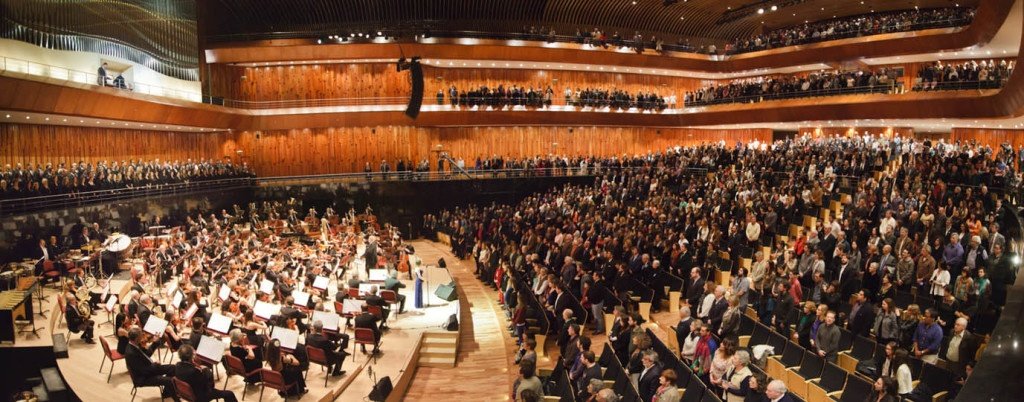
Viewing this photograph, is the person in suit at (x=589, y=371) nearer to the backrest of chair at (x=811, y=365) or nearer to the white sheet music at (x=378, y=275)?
the backrest of chair at (x=811, y=365)

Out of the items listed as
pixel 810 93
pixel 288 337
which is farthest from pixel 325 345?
pixel 810 93

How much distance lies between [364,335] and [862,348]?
5.56m

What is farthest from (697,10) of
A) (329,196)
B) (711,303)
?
(711,303)

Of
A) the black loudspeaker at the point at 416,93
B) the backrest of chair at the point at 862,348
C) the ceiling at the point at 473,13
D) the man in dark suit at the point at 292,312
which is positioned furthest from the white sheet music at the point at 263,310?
the ceiling at the point at 473,13

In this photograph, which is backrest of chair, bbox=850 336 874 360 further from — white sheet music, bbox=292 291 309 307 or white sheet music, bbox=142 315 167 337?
white sheet music, bbox=142 315 167 337

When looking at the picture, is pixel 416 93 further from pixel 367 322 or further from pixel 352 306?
pixel 367 322

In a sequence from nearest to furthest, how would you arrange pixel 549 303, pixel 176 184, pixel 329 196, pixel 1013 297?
pixel 1013 297
pixel 549 303
pixel 176 184
pixel 329 196

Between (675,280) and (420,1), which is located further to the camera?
(420,1)

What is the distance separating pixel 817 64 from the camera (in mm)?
25344

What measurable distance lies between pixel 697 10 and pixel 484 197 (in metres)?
11.7

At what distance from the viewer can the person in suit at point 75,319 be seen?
853 centimetres

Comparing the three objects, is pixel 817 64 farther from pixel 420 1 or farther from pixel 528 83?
pixel 420 1

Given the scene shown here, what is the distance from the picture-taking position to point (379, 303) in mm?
9773

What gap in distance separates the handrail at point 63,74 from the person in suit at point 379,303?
318 inches
